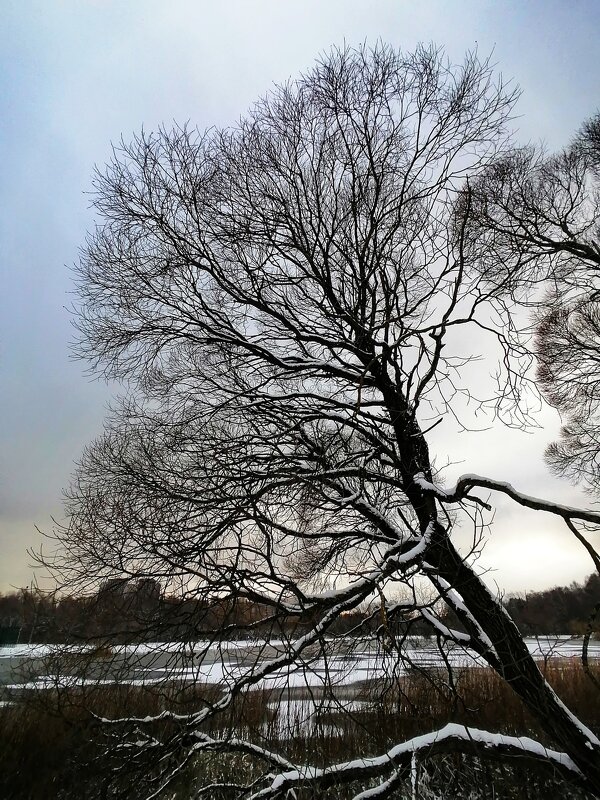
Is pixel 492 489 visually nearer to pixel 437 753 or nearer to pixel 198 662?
pixel 437 753

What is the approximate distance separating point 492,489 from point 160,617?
2.95 m

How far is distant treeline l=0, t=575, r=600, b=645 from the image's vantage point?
8.95ft

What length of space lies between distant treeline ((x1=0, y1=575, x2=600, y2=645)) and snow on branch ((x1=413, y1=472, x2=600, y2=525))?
65cm

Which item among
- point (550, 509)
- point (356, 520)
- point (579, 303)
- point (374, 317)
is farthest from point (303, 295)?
point (579, 303)

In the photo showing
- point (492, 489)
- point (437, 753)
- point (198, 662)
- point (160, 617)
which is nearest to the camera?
point (198, 662)

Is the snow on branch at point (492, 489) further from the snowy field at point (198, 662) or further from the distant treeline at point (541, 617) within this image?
the snowy field at point (198, 662)

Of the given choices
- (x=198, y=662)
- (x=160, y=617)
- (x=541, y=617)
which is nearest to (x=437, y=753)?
(x=541, y=617)

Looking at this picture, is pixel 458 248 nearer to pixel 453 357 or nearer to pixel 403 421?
pixel 453 357

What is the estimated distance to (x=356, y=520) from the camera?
14.4 feet

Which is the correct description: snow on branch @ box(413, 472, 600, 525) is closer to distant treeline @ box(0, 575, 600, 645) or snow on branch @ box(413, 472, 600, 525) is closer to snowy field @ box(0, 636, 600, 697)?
distant treeline @ box(0, 575, 600, 645)

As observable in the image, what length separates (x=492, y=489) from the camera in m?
3.95

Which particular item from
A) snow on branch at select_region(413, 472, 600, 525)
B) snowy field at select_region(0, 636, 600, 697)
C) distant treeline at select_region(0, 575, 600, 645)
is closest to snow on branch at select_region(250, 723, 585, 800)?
snowy field at select_region(0, 636, 600, 697)

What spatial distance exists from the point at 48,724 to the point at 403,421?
7.31m

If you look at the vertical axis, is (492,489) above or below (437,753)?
above
